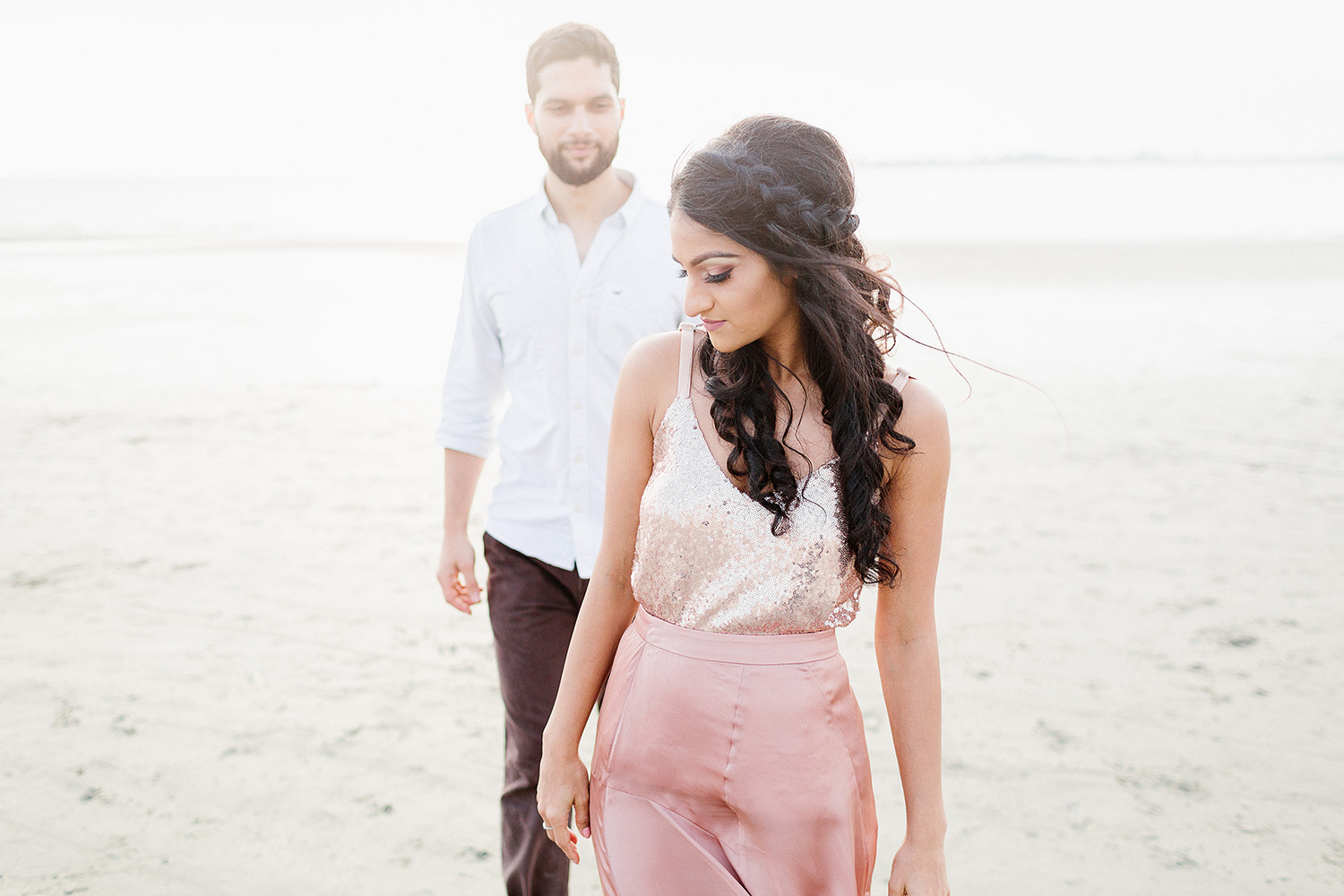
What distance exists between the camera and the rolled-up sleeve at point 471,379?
10.5ft

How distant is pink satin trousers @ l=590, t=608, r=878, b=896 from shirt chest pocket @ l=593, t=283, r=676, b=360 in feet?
4.17

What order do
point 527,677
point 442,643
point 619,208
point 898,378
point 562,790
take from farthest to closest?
point 442,643, point 619,208, point 527,677, point 562,790, point 898,378

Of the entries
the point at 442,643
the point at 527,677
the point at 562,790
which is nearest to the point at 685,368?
the point at 562,790

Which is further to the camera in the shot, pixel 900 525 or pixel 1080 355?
pixel 1080 355

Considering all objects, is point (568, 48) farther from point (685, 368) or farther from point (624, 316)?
point (685, 368)

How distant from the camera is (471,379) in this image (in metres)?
3.26

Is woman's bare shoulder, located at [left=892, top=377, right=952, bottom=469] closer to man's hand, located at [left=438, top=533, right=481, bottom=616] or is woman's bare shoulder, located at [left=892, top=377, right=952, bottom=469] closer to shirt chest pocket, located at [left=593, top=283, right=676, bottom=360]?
shirt chest pocket, located at [left=593, top=283, right=676, bottom=360]

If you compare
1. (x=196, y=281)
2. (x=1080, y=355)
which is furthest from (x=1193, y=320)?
(x=196, y=281)

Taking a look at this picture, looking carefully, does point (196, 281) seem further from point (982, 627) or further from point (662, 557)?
point (662, 557)

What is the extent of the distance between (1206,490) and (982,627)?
3222 mm

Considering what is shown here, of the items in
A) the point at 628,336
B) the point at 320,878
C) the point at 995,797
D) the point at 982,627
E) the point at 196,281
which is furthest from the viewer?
the point at 196,281

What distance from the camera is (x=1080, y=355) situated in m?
13.5

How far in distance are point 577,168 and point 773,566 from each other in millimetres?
1665

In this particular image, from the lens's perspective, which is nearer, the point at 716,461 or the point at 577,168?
the point at 716,461
